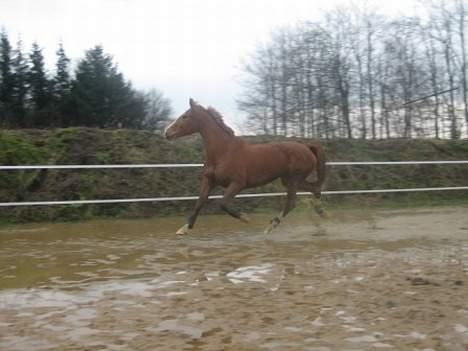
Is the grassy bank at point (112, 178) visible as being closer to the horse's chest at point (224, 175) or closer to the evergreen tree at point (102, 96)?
the horse's chest at point (224, 175)

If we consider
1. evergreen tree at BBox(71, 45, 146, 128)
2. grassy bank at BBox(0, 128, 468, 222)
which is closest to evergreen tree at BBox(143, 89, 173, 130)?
evergreen tree at BBox(71, 45, 146, 128)

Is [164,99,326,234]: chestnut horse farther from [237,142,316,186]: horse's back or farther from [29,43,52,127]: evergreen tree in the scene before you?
[29,43,52,127]: evergreen tree

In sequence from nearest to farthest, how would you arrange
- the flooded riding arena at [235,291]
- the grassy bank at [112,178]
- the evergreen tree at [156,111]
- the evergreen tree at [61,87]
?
the flooded riding arena at [235,291] < the grassy bank at [112,178] < the evergreen tree at [61,87] < the evergreen tree at [156,111]

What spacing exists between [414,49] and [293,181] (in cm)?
1519

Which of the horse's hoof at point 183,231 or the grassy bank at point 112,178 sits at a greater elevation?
the grassy bank at point 112,178

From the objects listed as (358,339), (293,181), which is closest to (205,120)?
(293,181)

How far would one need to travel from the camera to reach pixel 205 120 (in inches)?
→ 328

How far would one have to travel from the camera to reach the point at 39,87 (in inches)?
980

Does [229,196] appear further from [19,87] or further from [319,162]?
[19,87]

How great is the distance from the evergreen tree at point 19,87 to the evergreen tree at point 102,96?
2.08 meters

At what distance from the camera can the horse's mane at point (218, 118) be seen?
27.1 feet

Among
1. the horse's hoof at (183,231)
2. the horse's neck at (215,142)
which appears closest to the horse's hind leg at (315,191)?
the horse's neck at (215,142)

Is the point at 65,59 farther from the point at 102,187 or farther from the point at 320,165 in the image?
the point at 320,165

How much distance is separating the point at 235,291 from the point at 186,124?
427cm
